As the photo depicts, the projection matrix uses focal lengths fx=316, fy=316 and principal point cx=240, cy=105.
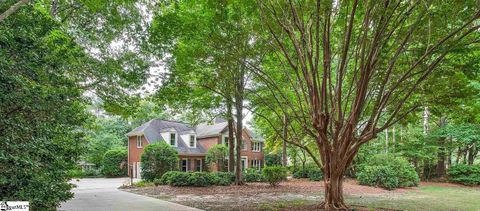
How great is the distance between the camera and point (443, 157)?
74.5ft

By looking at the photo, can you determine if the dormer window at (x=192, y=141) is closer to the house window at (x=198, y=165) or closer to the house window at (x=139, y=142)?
the house window at (x=198, y=165)

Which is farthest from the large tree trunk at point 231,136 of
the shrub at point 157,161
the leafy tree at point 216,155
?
the leafy tree at point 216,155

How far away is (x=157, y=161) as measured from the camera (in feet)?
67.9

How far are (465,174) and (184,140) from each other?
72.7 ft

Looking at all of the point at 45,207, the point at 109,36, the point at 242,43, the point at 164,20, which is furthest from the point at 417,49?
the point at 109,36

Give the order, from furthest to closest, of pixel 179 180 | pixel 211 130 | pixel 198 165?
pixel 211 130 < pixel 198 165 < pixel 179 180

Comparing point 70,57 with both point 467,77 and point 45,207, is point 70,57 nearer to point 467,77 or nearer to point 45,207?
point 45,207

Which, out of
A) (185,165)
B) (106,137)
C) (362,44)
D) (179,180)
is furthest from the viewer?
(106,137)

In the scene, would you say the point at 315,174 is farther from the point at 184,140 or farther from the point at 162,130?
the point at 162,130

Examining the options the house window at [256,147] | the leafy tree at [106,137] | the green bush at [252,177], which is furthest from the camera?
the house window at [256,147]

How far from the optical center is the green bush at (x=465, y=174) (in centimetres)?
2024

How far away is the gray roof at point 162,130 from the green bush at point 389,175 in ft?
51.6

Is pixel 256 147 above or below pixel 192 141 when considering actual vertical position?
below

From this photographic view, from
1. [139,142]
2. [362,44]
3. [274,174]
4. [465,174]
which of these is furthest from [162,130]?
[362,44]
